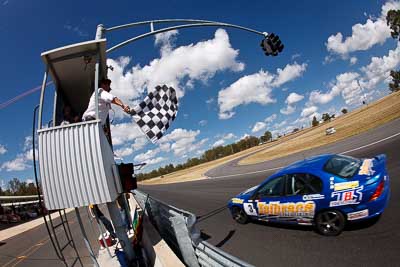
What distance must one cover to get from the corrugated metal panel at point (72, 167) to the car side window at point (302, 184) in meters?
4.05

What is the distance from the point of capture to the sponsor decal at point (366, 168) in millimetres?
5729

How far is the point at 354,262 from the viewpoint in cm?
466

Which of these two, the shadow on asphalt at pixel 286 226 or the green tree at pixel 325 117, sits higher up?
the green tree at pixel 325 117

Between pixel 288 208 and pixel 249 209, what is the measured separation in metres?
1.57

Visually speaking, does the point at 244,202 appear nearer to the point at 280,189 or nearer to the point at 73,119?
the point at 280,189

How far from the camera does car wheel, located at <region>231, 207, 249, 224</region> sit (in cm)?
847

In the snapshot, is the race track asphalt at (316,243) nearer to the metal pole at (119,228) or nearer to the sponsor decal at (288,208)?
the sponsor decal at (288,208)

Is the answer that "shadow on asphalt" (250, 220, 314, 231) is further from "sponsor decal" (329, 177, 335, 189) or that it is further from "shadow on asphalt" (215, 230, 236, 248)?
"sponsor decal" (329, 177, 335, 189)

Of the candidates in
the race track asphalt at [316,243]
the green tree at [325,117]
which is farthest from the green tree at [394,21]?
the green tree at [325,117]

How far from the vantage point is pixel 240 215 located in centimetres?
858

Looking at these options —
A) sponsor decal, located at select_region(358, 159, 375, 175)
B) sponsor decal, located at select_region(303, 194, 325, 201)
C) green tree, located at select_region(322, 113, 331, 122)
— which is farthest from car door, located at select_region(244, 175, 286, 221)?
green tree, located at select_region(322, 113, 331, 122)

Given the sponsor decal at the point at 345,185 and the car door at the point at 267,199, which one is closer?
the sponsor decal at the point at 345,185

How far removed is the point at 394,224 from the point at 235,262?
4.12 m

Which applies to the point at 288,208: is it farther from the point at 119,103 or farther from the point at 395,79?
the point at 395,79
